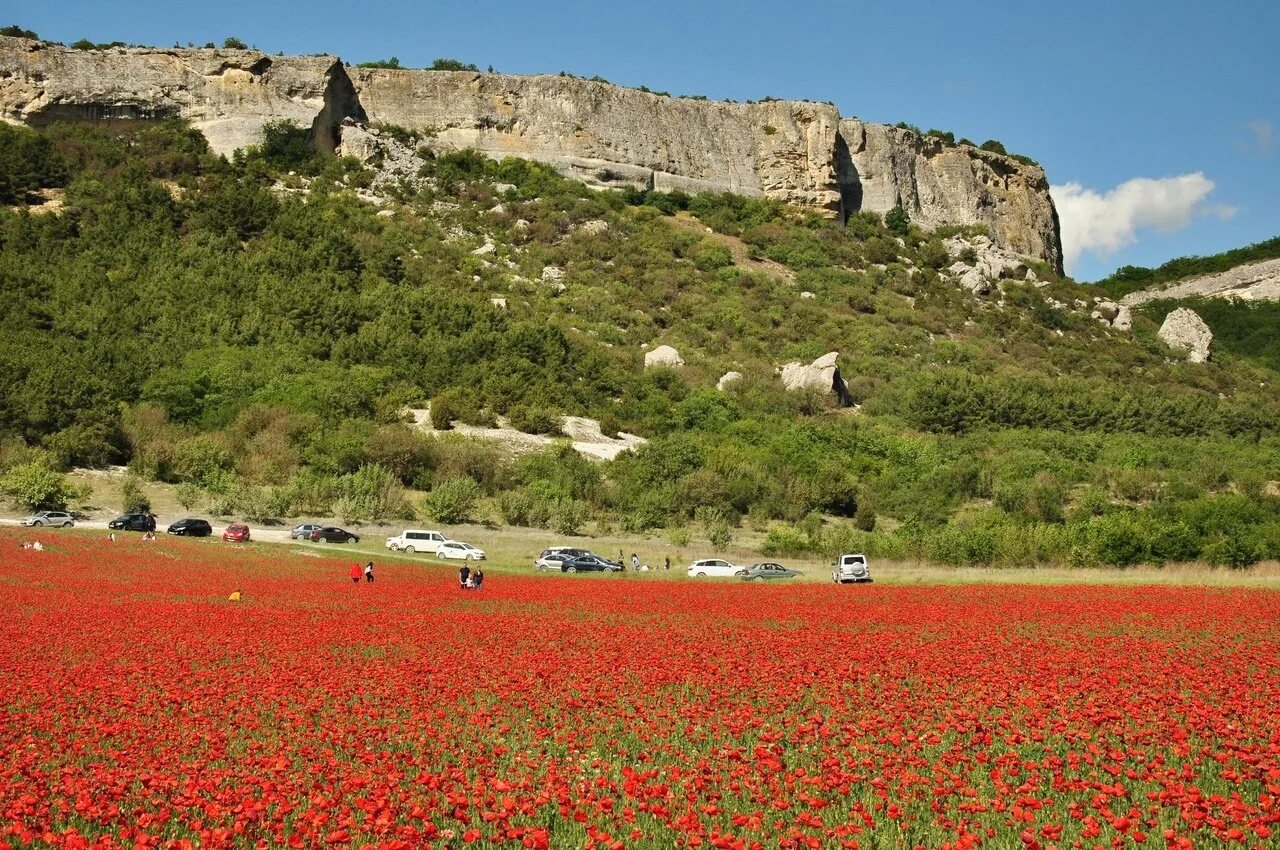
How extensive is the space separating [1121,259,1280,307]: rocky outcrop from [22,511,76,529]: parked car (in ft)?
437

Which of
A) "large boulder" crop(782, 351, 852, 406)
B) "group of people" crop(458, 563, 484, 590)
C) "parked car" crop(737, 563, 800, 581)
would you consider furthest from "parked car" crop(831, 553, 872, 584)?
"large boulder" crop(782, 351, 852, 406)

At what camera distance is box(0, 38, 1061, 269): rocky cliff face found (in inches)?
4045

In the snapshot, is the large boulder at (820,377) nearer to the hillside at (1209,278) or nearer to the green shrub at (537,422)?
the green shrub at (537,422)

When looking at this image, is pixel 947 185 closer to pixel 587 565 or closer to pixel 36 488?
pixel 587 565

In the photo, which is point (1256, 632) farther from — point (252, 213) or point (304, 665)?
point (252, 213)

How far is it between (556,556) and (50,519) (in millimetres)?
22362

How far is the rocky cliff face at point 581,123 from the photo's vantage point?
337ft

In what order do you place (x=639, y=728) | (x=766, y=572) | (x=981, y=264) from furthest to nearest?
1. (x=981, y=264)
2. (x=766, y=572)
3. (x=639, y=728)

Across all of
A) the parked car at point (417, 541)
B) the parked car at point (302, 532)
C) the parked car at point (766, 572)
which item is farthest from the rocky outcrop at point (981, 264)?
the parked car at point (302, 532)

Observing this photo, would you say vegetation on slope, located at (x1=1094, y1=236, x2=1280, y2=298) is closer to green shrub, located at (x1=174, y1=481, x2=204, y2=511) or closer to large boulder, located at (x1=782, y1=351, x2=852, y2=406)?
large boulder, located at (x1=782, y1=351, x2=852, y2=406)

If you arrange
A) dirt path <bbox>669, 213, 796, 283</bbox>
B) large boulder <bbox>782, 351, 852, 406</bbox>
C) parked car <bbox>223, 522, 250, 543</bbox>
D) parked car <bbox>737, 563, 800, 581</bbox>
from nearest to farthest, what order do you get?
parked car <bbox>737, 563, 800, 581</bbox> → parked car <bbox>223, 522, 250, 543</bbox> → large boulder <bbox>782, 351, 852, 406</bbox> → dirt path <bbox>669, 213, 796, 283</bbox>

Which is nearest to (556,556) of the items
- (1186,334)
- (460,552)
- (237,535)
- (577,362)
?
(460,552)

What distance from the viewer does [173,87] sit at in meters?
104

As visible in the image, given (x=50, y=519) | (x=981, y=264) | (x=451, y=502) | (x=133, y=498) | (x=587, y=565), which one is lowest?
(x=587, y=565)
